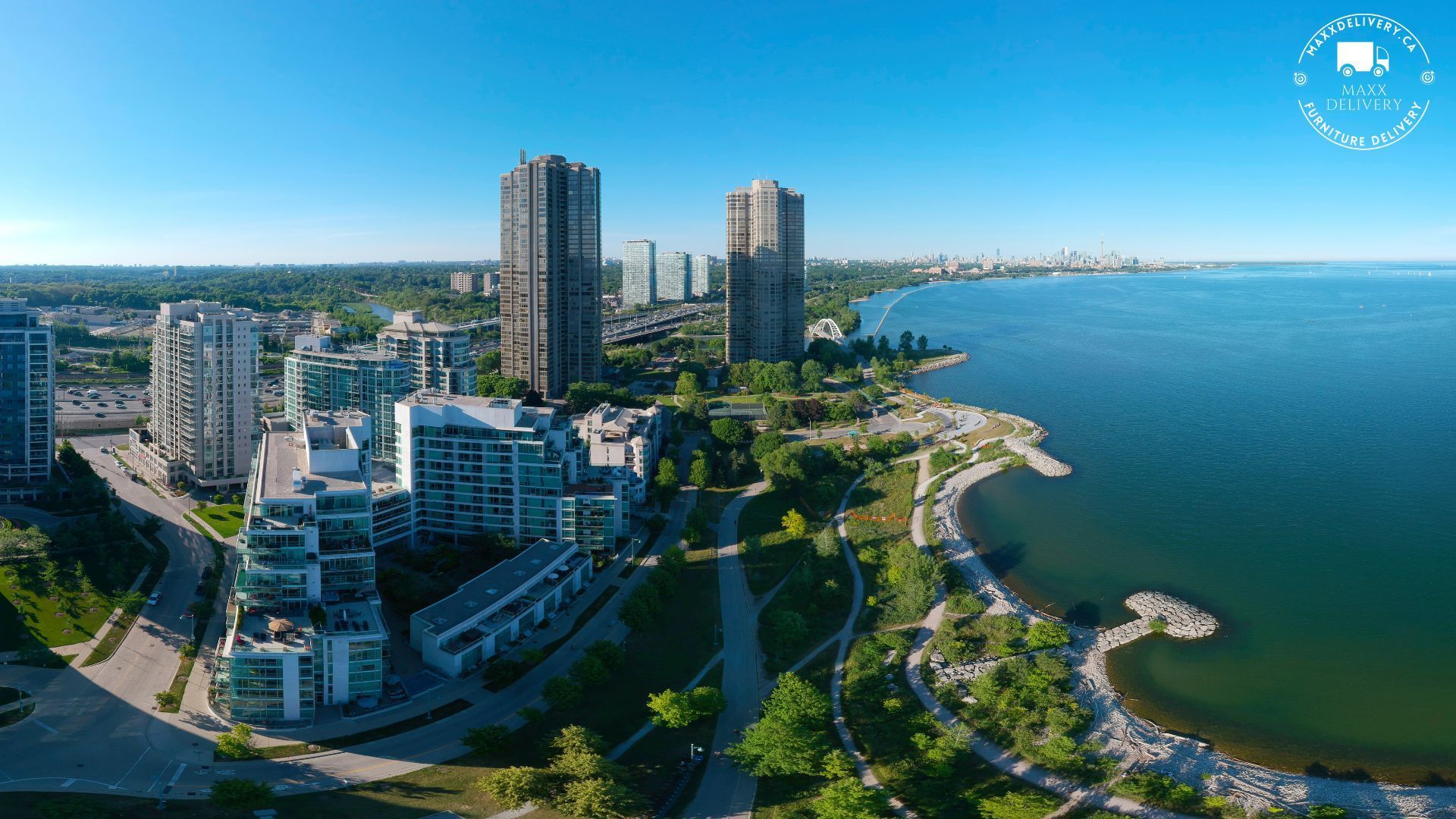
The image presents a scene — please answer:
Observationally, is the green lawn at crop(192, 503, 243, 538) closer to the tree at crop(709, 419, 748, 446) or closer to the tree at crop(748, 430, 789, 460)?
the tree at crop(748, 430, 789, 460)

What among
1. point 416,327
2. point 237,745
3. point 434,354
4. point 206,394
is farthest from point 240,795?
point 416,327

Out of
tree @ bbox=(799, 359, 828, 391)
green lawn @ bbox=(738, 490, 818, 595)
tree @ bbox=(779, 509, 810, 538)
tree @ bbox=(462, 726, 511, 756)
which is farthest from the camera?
tree @ bbox=(799, 359, 828, 391)

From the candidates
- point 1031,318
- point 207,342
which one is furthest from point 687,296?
point 207,342

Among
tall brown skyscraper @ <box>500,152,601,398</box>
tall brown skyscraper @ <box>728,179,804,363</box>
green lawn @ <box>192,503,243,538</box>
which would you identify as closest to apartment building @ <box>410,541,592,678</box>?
green lawn @ <box>192,503,243,538</box>

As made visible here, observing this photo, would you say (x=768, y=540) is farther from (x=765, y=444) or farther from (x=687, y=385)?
(x=687, y=385)

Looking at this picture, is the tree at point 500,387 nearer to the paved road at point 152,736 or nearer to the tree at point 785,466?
the tree at point 785,466

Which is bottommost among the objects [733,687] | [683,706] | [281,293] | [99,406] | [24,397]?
[733,687]
